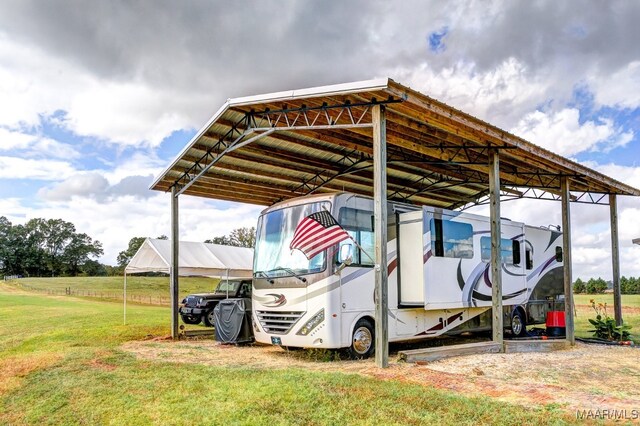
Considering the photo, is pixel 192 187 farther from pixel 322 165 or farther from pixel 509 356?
pixel 509 356

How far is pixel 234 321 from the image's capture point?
37.4ft

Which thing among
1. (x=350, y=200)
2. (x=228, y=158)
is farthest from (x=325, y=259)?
(x=228, y=158)

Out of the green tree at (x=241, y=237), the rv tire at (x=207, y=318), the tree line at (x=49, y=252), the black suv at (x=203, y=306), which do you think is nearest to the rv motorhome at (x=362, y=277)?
the black suv at (x=203, y=306)

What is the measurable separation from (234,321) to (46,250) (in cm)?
8187

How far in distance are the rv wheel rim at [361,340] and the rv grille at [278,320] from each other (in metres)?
1.05

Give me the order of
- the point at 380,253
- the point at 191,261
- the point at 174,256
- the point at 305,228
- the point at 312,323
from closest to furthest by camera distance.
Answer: the point at 380,253 → the point at 305,228 → the point at 312,323 → the point at 174,256 → the point at 191,261

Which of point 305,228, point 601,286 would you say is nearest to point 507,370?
point 305,228

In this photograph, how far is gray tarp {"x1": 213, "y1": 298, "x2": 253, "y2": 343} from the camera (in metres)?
11.3

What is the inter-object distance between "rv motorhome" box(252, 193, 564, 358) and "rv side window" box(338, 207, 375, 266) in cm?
2

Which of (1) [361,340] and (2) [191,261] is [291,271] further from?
(2) [191,261]

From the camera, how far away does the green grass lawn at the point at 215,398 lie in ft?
17.8

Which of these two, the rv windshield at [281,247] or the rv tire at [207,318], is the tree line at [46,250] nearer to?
the rv tire at [207,318]

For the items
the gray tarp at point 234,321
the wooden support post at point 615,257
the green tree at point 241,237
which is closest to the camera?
the gray tarp at point 234,321

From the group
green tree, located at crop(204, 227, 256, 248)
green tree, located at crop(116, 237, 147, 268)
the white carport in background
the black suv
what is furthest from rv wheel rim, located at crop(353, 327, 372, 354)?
green tree, located at crop(116, 237, 147, 268)
